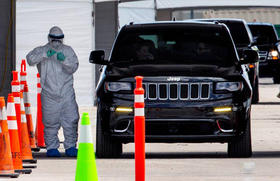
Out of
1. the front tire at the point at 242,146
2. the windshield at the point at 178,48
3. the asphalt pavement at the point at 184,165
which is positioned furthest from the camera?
the windshield at the point at 178,48

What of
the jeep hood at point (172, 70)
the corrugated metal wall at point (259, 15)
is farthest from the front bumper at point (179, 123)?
the corrugated metal wall at point (259, 15)

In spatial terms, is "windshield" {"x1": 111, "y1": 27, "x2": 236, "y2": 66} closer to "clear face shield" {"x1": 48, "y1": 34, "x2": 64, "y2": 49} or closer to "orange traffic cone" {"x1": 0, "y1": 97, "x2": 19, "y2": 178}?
"clear face shield" {"x1": 48, "y1": 34, "x2": 64, "y2": 49}

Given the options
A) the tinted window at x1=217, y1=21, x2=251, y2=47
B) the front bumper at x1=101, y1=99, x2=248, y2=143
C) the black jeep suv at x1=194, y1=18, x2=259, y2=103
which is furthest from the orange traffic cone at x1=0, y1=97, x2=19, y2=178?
the tinted window at x1=217, y1=21, x2=251, y2=47

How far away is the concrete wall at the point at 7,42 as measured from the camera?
83.9 feet

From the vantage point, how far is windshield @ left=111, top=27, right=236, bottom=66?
45.0 ft

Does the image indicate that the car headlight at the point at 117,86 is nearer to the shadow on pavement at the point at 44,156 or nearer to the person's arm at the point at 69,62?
the person's arm at the point at 69,62

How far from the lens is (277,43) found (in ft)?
99.8

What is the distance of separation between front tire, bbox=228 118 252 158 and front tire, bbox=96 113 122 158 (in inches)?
53.9

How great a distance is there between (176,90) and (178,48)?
1.04 meters

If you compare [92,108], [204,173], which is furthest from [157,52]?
[92,108]

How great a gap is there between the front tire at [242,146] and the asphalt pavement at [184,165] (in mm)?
106

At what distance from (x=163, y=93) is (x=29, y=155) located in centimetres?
174

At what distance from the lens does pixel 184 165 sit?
12352mm

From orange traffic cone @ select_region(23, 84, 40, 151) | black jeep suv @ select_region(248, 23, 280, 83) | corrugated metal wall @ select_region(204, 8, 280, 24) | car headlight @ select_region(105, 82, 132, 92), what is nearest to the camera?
car headlight @ select_region(105, 82, 132, 92)
